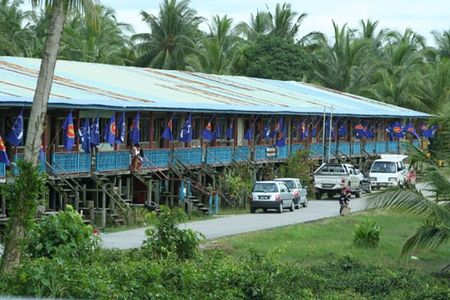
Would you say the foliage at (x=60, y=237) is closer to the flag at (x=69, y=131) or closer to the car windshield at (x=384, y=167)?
the flag at (x=69, y=131)

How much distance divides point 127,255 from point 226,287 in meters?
5.91

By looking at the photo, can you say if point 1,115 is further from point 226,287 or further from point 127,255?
point 226,287

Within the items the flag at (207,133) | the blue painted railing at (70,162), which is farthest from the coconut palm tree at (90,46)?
the blue painted railing at (70,162)

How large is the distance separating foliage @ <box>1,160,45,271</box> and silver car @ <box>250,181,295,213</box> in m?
25.2

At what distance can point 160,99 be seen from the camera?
135 feet

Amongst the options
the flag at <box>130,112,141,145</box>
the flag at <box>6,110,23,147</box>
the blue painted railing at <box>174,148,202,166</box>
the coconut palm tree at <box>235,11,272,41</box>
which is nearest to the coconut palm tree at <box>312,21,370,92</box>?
the coconut palm tree at <box>235,11,272,41</box>

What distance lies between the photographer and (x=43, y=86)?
19484 millimetres

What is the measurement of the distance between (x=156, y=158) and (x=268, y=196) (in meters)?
4.78

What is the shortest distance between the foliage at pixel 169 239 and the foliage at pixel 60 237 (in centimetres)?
238

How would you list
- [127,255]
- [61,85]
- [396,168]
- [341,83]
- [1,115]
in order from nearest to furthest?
[127,255] < [1,115] < [61,85] < [396,168] < [341,83]

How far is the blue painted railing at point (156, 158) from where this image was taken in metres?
41.1

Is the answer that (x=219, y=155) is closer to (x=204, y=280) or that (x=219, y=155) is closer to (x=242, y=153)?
(x=242, y=153)

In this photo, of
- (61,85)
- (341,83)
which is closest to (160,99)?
(61,85)

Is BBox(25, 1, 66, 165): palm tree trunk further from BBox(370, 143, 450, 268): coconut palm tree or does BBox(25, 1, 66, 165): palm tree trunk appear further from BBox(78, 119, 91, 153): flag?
BBox(78, 119, 91, 153): flag
